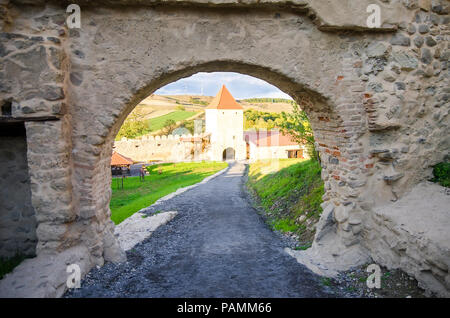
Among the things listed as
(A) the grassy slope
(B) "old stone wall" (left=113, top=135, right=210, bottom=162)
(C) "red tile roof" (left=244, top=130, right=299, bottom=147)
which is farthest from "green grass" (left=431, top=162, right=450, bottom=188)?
(B) "old stone wall" (left=113, top=135, right=210, bottom=162)

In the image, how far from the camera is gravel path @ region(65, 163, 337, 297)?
3773 millimetres

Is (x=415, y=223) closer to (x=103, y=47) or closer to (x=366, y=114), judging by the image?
(x=366, y=114)

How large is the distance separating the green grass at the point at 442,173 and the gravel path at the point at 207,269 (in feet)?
A: 8.33

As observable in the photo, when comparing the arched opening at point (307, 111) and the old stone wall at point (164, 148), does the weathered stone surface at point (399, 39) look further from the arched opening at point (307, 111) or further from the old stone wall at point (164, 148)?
the old stone wall at point (164, 148)

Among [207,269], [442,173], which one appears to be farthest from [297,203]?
[207,269]

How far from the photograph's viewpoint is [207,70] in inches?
180

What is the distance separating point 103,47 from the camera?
12.8ft

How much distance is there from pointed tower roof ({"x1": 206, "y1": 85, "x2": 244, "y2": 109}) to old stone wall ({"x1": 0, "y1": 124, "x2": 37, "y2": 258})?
34.0m

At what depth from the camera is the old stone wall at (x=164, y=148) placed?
108 feet

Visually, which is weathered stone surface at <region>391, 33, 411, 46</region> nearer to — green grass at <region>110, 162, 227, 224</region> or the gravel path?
the gravel path

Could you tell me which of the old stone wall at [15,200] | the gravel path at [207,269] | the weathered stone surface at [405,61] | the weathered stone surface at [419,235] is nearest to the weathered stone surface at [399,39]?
the weathered stone surface at [405,61]

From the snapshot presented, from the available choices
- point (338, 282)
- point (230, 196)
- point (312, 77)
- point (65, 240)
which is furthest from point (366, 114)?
point (230, 196)

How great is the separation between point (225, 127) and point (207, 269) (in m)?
33.8
